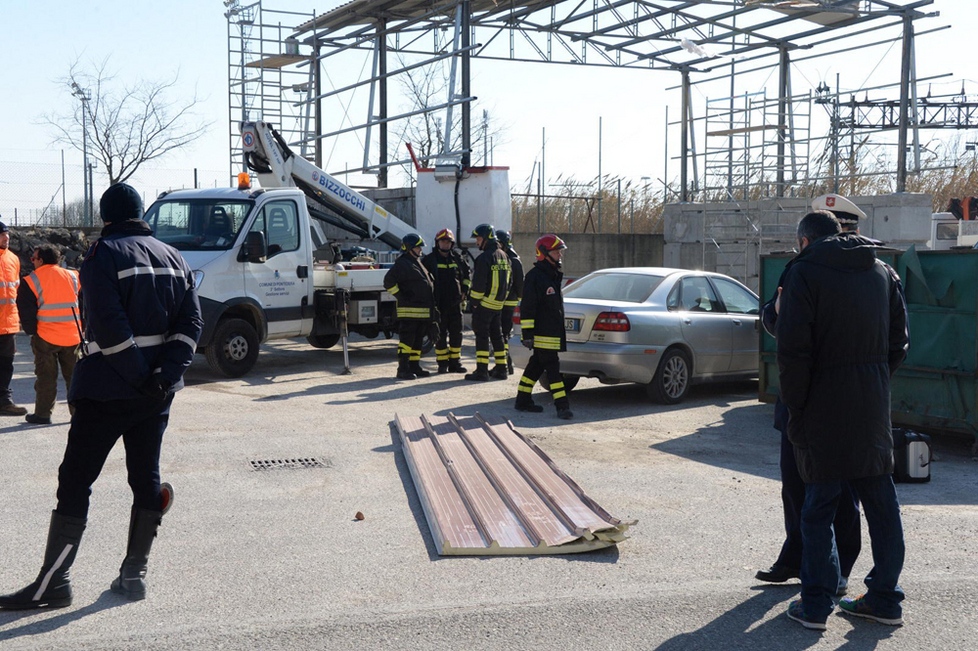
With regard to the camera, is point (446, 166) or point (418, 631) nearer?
point (418, 631)

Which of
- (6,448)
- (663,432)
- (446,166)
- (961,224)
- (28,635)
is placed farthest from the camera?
(446,166)

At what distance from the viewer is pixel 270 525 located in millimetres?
6129

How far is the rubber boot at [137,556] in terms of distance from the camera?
482cm

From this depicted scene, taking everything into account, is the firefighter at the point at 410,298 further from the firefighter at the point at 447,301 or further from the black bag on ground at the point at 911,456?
the black bag on ground at the point at 911,456

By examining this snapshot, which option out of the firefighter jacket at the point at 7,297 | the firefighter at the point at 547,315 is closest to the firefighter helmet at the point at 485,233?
the firefighter at the point at 547,315

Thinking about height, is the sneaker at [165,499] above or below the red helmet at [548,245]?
below

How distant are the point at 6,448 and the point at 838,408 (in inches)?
266

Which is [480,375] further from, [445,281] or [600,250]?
[600,250]

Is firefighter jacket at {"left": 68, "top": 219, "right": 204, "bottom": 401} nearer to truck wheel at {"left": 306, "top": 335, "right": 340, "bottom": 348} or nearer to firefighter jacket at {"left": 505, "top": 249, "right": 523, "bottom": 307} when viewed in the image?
firefighter jacket at {"left": 505, "top": 249, "right": 523, "bottom": 307}

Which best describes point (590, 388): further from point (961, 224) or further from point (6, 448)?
point (6, 448)

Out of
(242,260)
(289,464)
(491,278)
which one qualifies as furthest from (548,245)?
(242,260)

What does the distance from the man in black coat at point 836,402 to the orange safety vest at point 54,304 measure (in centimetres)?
710

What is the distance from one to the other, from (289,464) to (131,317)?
332 centimetres

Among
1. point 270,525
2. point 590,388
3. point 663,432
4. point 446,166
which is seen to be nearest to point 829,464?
point 270,525
